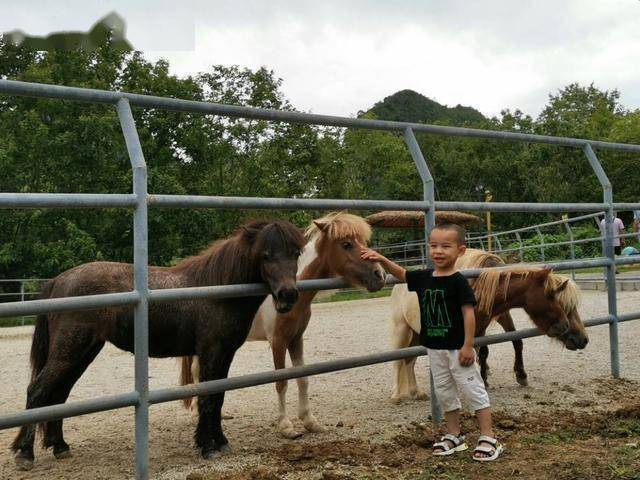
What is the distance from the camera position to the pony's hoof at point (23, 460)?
11.3 feet

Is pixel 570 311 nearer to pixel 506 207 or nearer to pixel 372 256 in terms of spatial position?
pixel 506 207

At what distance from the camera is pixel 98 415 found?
4.96 meters

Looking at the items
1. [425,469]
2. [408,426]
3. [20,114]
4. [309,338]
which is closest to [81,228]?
[309,338]

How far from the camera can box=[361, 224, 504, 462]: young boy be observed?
334 centimetres

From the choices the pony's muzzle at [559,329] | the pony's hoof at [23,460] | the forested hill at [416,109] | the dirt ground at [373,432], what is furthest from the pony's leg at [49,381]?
the forested hill at [416,109]

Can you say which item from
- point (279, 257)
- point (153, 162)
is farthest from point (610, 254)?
point (153, 162)

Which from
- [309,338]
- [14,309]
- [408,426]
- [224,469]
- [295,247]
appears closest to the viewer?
[14,309]

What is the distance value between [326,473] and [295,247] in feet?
3.98

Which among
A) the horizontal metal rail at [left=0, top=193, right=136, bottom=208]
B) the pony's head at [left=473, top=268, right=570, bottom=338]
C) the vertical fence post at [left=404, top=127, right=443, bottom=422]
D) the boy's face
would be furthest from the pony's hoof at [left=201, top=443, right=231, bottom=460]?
the pony's head at [left=473, top=268, right=570, bottom=338]

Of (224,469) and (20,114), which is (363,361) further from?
(20,114)

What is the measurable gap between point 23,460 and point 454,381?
8.32 ft

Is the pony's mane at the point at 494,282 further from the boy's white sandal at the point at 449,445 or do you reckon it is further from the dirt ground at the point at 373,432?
the boy's white sandal at the point at 449,445

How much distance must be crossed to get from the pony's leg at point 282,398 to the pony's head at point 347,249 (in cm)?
68

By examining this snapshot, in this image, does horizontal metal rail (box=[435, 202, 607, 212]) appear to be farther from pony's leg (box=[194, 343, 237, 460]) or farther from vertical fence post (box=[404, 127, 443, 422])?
pony's leg (box=[194, 343, 237, 460])
